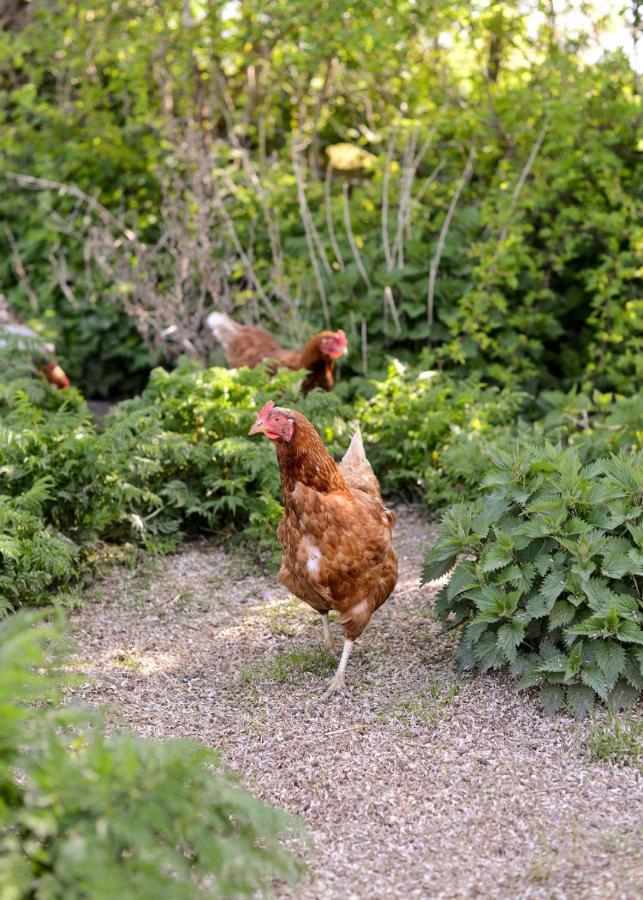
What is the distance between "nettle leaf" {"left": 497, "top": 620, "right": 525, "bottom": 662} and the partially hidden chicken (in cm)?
60

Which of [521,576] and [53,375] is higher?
[521,576]

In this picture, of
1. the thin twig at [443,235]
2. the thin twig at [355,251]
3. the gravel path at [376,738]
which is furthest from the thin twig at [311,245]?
the gravel path at [376,738]

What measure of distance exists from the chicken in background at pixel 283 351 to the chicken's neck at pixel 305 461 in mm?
2543

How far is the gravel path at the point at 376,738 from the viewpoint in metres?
3.04

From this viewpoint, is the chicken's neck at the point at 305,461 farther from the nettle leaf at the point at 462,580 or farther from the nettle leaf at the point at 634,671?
the nettle leaf at the point at 634,671

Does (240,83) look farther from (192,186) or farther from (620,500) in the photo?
(620,500)

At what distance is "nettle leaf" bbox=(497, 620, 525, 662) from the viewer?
12.8 ft

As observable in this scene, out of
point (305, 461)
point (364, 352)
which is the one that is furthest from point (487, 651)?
point (364, 352)

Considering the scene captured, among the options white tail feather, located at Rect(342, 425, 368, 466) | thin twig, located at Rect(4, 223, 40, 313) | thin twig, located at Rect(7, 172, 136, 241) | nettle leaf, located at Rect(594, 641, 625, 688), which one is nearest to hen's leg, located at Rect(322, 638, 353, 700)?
white tail feather, located at Rect(342, 425, 368, 466)

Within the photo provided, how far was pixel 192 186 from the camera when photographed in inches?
357

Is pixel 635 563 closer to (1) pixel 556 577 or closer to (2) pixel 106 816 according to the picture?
(1) pixel 556 577

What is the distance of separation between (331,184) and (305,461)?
6.15 m

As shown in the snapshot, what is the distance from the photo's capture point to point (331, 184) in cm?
969

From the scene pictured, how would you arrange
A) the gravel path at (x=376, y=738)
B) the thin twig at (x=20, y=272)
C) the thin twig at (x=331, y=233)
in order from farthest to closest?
the thin twig at (x=20, y=272) < the thin twig at (x=331, y=233) < the gravel path at (x=376, y=738)
